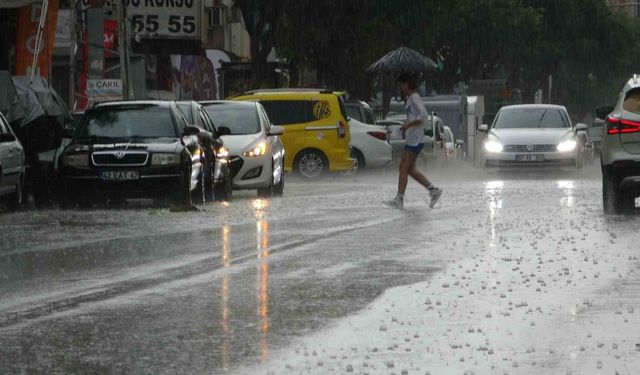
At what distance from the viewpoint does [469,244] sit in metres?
16.2

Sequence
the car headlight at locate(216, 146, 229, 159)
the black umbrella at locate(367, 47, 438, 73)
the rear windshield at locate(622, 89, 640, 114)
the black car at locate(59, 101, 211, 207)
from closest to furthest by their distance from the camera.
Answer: the rear windshield at locate(622, 89, 640, 114) → the black car at locate(59, 101, 211, 207) → the car headlight at locate(216, 146, 229, 159) → the black umbrella at locate(367, 47, 438, 73)

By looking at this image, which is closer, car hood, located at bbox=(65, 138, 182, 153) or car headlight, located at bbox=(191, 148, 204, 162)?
car hood, located at bbox=(65, 138, 182, 153)

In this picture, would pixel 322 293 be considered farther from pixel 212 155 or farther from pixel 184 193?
pixel 212 155

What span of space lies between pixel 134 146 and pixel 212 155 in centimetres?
248

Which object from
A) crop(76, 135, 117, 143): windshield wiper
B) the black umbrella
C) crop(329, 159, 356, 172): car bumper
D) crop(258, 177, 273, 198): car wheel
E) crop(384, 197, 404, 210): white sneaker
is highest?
the black umbrella

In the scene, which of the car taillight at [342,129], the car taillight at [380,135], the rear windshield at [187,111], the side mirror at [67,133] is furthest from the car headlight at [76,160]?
the car taillight at [380,135]

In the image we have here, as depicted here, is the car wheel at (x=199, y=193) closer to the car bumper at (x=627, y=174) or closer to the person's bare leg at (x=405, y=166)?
the person's bare leg at (x=405, y=166)

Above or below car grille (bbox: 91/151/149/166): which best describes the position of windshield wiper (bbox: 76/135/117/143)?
above

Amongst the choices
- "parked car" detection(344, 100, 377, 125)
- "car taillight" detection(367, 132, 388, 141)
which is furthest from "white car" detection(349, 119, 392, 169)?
"parked car" detection(344, 100, 377, 125)

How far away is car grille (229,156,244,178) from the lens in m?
27.7

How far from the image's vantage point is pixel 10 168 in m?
23.2

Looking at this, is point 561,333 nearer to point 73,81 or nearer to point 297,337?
point 297,337

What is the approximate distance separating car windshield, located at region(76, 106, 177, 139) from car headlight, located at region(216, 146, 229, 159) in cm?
202

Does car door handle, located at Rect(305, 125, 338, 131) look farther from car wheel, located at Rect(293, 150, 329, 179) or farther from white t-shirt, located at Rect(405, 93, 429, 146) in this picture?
white t-shirt, located at Rect(405, 93, 429, 146)
